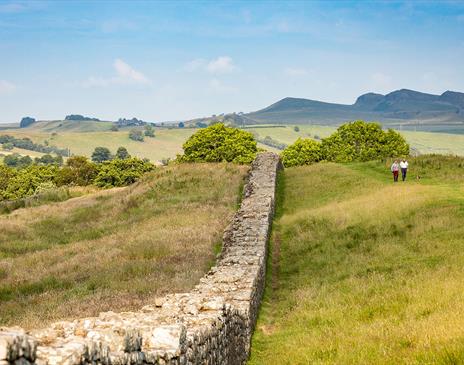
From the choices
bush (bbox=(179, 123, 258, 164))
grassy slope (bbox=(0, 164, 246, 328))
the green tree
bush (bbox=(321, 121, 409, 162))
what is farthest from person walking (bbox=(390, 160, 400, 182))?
the green tree

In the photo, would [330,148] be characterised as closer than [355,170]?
No

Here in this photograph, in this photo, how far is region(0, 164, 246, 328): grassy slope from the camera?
15.1 meters

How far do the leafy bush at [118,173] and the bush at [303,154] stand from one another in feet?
95.0

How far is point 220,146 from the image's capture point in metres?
83.6

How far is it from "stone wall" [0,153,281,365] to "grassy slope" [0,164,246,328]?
2.24 metres

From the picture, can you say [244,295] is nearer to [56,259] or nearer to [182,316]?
[182,316]

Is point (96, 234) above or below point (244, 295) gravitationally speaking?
below

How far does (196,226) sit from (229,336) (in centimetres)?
1601

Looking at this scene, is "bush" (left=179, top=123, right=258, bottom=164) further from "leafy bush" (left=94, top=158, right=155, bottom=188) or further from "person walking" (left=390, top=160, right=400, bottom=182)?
"person walking" (left=390, top=160, right=400, bottom=182)

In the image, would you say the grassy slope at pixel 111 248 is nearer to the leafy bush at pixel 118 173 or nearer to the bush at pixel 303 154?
the bush at pixel 303 154

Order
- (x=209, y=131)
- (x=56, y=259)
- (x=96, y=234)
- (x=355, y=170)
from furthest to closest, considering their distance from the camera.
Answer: (x=209, y=131) → (x=355, y=170) → (x=96, y=234) → (x=56, y=259)

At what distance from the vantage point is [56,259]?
73.0 ft

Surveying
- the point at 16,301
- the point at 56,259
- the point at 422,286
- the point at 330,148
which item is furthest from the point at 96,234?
the point at 330,148

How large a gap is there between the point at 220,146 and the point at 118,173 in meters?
23.8
